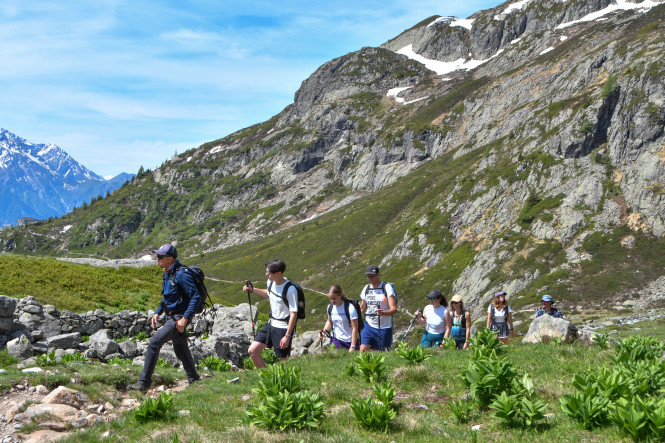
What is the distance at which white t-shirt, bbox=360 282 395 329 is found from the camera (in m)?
13.9

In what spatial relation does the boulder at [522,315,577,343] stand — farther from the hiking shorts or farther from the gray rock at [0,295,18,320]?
the gray rock at [0,295,18,320]

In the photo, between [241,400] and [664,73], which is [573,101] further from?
[241,400]

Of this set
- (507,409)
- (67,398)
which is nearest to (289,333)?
(67,398)

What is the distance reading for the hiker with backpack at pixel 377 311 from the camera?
1378 centimetres

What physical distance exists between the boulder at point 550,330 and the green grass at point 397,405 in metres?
2.24

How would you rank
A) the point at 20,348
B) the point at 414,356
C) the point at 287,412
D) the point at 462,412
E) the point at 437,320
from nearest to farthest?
the point at 287,412 → the point at 462,412 → the point at 414,356 → the point at 20,348 → the point at 437,320

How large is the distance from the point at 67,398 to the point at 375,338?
868cm

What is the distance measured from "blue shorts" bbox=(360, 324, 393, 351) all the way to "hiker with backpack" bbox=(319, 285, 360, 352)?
14.8 inches

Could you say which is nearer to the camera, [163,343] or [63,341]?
[163,343]

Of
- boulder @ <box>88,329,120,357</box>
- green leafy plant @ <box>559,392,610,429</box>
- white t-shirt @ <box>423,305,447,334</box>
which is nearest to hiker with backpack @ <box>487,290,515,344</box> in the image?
white t-shirt @ <box>423,305,447,334</box>

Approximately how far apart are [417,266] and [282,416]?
15477 centimetres

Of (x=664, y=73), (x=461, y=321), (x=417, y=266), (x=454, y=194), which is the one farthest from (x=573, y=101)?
(x=461, y=321)

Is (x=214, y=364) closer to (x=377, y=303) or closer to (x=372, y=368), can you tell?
(x=377, y=303)

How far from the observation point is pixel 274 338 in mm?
11781
